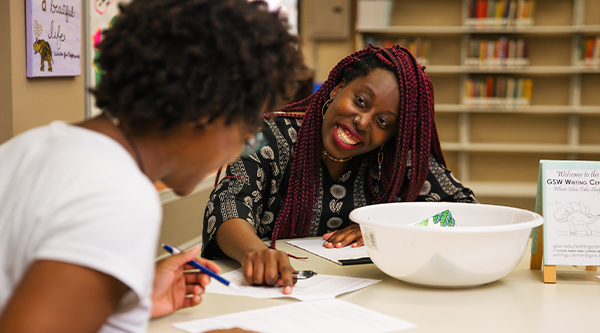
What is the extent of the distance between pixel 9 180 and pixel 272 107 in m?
0.35

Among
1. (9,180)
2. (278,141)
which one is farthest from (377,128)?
(9,180)

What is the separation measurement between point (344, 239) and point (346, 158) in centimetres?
30

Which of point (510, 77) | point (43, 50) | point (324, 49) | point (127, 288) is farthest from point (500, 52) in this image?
point (127, 288)

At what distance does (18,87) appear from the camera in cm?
195

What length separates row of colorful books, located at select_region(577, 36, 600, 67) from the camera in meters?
5.16

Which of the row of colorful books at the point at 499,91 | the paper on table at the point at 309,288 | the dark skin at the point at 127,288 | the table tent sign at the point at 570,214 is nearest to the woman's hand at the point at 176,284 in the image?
the dark skin at the point at 127,288

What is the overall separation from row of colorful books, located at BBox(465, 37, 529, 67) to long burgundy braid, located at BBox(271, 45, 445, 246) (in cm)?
388

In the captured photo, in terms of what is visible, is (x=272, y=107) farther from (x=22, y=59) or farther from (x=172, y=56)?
(x=22, y=59)

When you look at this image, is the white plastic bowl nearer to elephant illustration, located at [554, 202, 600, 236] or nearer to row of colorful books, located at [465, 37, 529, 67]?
elephant illustration, located at [554, 202, 600, 236]

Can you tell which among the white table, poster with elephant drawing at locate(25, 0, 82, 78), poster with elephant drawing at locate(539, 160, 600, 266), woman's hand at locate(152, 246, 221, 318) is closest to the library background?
poster with elephant drawing at locate(25, 0, 82, 78)

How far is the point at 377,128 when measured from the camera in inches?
65.9

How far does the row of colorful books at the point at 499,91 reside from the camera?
5395 millimetres

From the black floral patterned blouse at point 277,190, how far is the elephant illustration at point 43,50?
2.84ft

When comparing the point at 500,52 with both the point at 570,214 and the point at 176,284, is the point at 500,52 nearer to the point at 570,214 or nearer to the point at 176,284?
the point at 570,214
